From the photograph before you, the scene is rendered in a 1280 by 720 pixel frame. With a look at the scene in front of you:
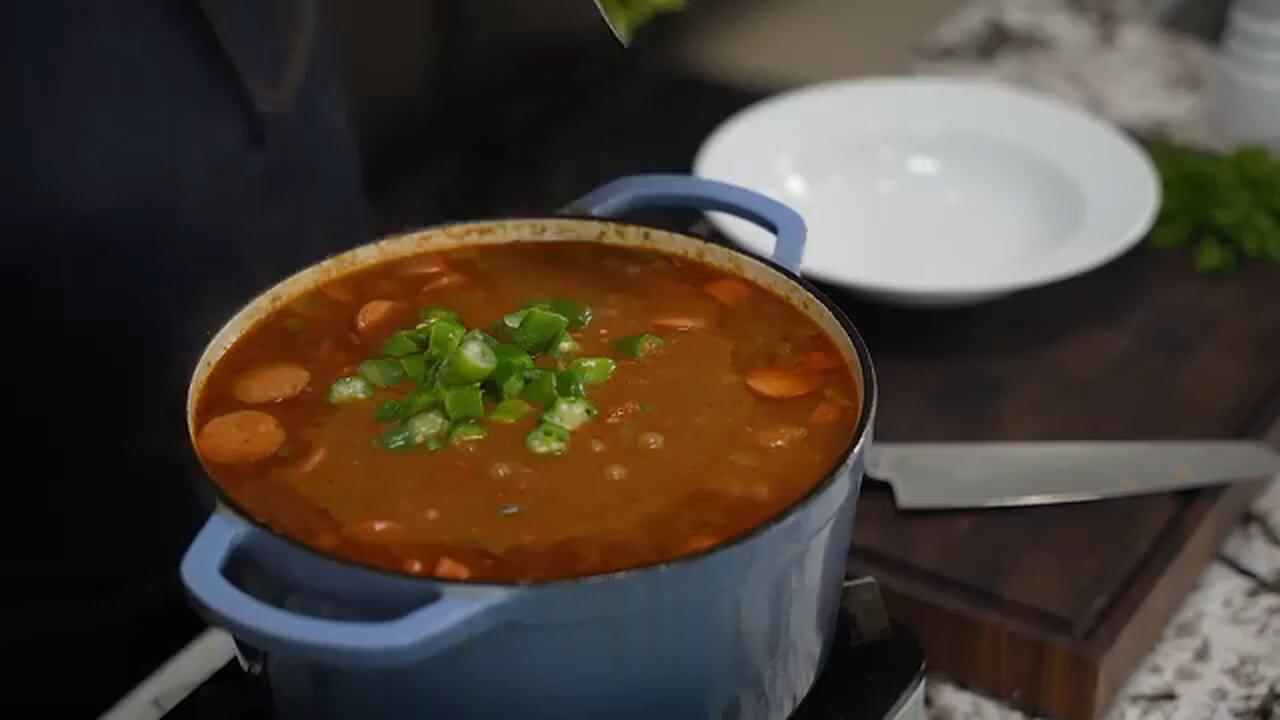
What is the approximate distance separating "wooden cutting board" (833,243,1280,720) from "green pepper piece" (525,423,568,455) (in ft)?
0.96

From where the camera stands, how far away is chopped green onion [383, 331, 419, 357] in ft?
2.34

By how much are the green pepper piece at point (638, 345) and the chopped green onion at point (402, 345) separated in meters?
0.09

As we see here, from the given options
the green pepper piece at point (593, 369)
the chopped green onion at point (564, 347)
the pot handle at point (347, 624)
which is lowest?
the chopped green onion at point (564, 347)

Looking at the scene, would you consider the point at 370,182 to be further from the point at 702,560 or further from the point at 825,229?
the point at 702,560

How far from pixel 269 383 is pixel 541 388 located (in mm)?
116

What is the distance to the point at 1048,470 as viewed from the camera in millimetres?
950

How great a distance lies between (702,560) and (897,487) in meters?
0.39

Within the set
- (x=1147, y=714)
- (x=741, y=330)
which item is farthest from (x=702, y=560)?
(x=1147, y=714)

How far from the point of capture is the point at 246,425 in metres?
0.67

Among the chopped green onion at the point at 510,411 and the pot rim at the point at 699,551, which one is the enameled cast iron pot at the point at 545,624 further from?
the chopped green onion at the point at 510,411

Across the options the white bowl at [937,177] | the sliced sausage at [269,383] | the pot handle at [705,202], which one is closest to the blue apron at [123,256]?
the sliced sausage at [269,383]

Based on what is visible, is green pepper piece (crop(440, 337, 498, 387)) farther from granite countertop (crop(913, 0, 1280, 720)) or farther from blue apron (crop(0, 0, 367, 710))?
granite countertop (crop(913, 0, 1280, 720))

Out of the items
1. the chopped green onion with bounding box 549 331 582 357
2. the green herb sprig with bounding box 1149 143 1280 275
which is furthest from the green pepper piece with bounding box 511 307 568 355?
the green herb sprig with bounding box 1149 143 1280 275

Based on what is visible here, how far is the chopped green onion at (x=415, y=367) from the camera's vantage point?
70 centimetres
